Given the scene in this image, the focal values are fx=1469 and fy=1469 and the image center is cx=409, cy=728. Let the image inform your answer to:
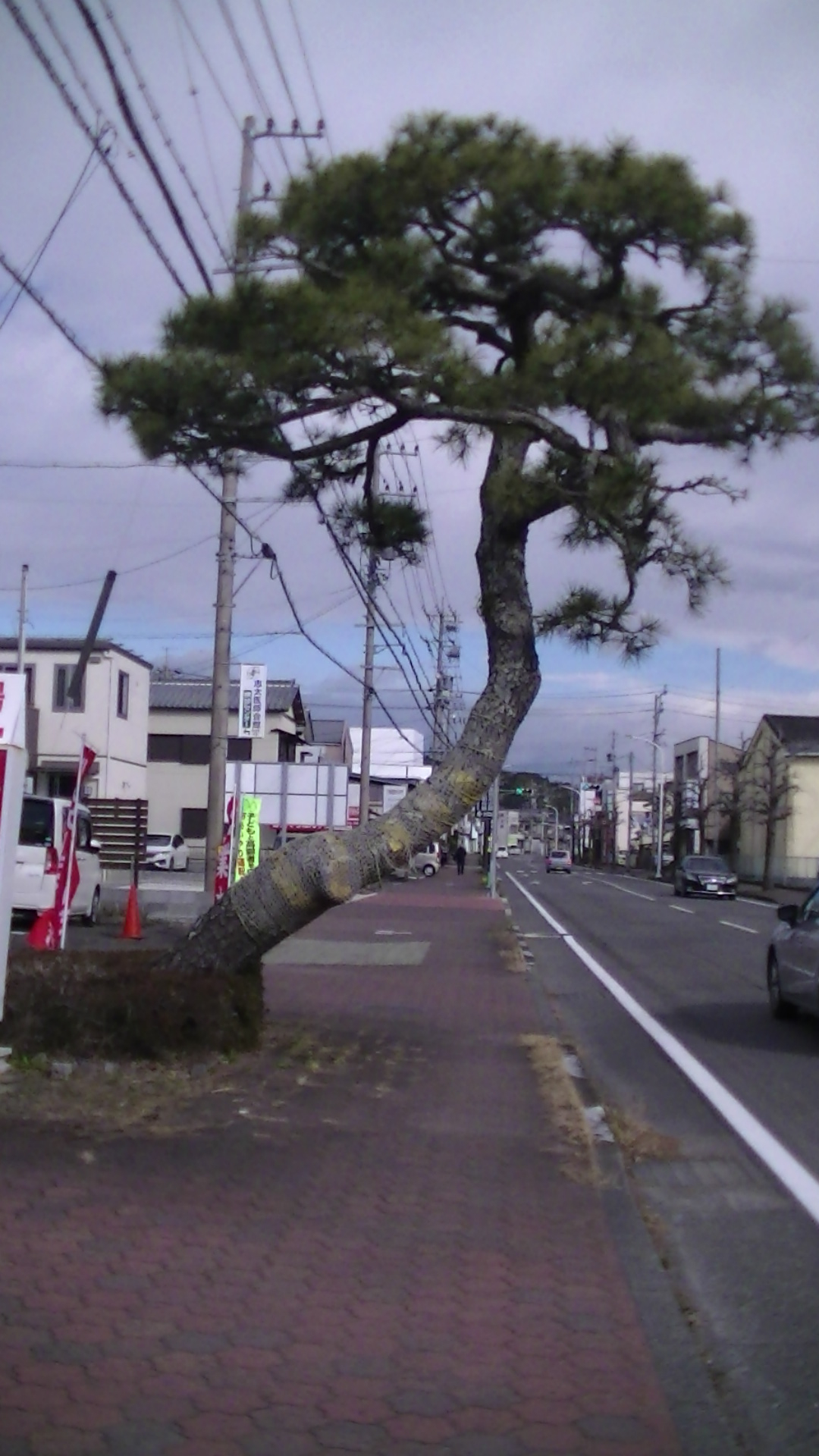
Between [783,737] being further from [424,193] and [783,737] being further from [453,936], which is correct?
[424,193]

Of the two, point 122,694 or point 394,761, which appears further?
point 394,761

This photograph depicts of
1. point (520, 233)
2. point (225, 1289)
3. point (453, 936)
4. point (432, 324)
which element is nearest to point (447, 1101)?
point (225, 1289)

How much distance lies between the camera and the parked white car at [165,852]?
146 ft

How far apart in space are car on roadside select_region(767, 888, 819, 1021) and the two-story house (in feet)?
103

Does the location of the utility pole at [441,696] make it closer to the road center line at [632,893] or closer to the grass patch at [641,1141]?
the road center line at [632,893]

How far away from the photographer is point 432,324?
8867 mm

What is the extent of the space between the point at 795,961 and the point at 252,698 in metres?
19.6

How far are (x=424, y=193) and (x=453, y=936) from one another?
56.5 ft

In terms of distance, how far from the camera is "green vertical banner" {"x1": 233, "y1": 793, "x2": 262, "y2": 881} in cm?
2314

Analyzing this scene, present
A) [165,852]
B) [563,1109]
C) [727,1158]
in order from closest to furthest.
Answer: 1. [727,1158]
2. [563,1109]
3. [165,852]

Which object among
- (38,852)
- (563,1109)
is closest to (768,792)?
(38,852)

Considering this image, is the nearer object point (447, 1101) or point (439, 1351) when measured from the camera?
point (439, 1351)

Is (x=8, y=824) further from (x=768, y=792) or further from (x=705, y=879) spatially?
(x=768, y=792)

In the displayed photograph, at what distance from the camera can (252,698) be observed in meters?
31.3
